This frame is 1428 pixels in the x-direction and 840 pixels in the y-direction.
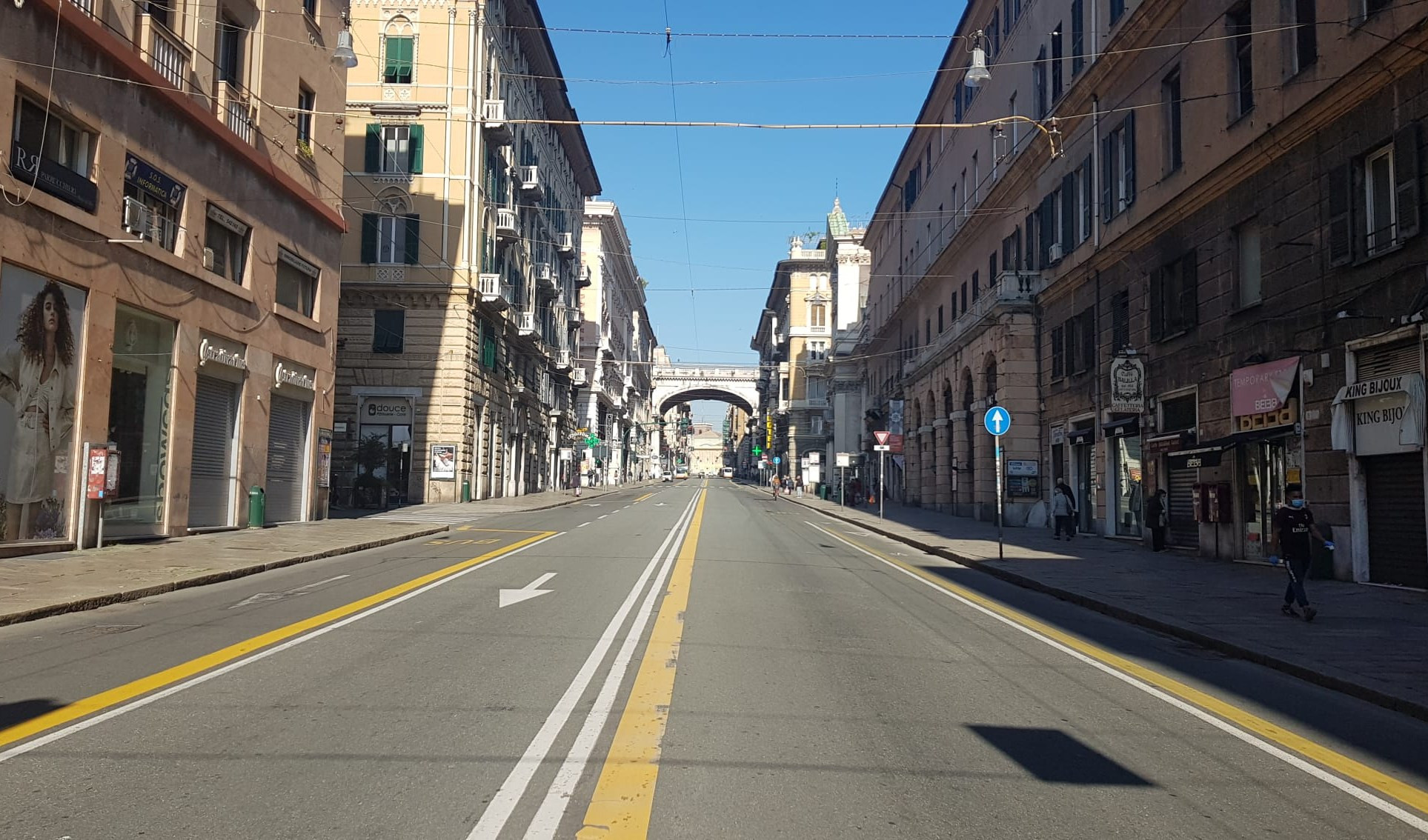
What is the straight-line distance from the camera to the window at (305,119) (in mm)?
24875

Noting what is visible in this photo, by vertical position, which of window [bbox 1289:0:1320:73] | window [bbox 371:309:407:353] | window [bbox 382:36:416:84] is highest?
window [bbox 382:36:416:84]

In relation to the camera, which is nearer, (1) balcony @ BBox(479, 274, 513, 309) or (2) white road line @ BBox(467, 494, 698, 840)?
(2) white road line @ BBox(467, 494, 698, 840)

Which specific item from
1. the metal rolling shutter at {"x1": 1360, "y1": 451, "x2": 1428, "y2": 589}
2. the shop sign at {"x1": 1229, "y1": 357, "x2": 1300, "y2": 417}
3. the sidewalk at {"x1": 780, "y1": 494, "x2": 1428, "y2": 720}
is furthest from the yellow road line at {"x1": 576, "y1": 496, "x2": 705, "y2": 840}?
the shop sign at {"x1": 1229, "y1": 357, "x2": 1300, "y2": 417}

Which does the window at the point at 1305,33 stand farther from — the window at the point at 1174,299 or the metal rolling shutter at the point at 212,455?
the metal rolling shutter at the point at 212,455

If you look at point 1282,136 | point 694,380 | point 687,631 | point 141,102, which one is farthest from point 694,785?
point 694,380

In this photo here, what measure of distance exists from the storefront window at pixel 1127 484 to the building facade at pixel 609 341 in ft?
179

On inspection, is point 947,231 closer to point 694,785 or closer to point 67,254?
point 67,254

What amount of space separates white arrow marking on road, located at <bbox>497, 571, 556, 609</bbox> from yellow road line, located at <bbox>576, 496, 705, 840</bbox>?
2.51 metres

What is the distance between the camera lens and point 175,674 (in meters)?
7.46

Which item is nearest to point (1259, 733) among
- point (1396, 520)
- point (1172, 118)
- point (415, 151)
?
point (1396, 520)

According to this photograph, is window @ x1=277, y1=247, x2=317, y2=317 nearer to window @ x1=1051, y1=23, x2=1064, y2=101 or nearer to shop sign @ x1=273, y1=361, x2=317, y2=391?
shop sign @ x1=273, y1=361, x2=317, y2=391

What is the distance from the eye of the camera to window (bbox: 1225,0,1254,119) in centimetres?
1861

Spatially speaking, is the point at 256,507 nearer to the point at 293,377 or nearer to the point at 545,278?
the point at 293,377

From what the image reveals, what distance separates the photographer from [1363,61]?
14.6 meters
